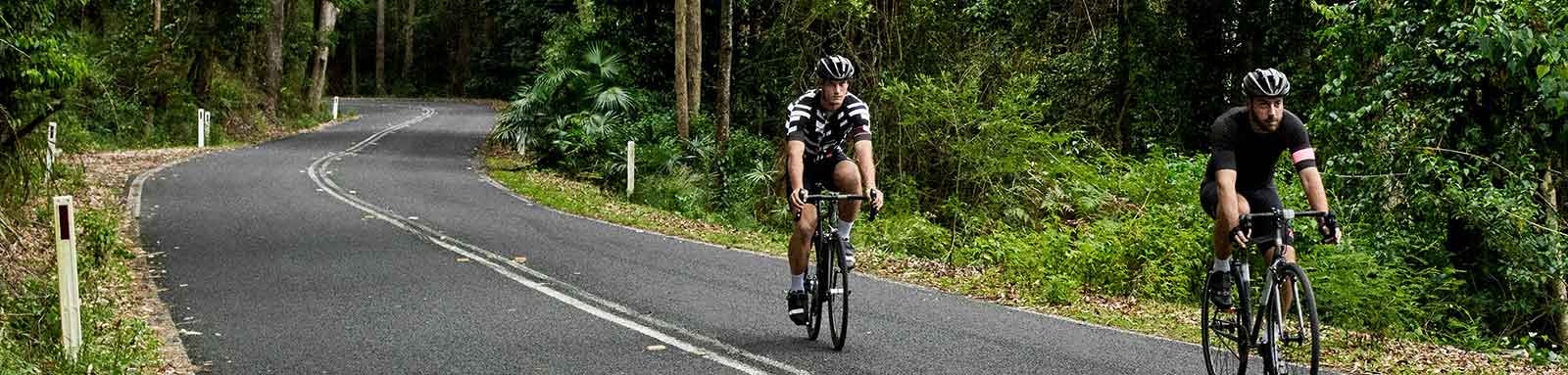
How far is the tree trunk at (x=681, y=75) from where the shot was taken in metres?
24.6

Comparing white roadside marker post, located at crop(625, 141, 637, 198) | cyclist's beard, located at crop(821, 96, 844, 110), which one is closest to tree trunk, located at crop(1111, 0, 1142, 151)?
white roadside marker post, located at crop(625, 141, 637, 198)

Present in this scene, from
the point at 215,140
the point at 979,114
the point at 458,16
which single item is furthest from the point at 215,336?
the point at 458,16

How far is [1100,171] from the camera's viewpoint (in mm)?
19891

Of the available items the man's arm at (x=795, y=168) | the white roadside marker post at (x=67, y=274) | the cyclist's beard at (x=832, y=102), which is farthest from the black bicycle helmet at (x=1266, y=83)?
the white roadside marker post at (x=67, y=274)

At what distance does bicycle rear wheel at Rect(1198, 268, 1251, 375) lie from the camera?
691cm

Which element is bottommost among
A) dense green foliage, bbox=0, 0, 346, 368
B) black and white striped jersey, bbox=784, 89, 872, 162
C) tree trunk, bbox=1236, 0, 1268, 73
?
dense green foliage, bbox=0, 0, 346, 368

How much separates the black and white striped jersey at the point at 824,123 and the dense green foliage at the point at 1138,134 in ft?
12.3

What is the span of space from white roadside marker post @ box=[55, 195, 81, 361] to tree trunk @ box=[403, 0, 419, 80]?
220ft

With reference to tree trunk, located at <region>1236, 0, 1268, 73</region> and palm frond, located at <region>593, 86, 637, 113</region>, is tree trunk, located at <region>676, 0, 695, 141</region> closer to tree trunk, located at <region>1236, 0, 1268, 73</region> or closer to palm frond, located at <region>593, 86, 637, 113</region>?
palm frond, located at <region>593, 86, 637, 113</region>

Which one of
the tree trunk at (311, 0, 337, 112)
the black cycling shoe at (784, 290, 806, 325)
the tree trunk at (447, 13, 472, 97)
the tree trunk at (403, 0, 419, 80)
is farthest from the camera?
the tree trunk at (447, 13, 472, 97)

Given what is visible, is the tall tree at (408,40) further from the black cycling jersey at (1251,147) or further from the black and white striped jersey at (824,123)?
the black cycling jersey at (1251,147)

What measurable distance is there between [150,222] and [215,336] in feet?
25.6

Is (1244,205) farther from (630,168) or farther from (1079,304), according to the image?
(630,168)

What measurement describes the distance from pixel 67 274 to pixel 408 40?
68.8 meters
